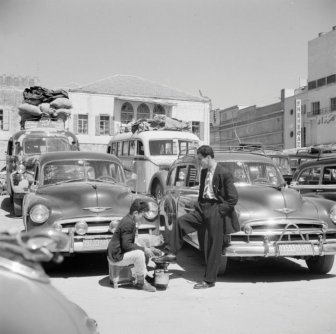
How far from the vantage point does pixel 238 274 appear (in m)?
6.51

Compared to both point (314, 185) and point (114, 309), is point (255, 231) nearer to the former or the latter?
point (114, 309)

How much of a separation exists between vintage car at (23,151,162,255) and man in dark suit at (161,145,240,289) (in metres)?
0.63

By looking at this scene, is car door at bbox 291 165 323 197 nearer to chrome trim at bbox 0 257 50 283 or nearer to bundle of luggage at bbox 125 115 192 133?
chrome trim at bbox 0 257 50 283

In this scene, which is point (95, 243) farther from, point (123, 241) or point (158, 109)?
point (158, 109)

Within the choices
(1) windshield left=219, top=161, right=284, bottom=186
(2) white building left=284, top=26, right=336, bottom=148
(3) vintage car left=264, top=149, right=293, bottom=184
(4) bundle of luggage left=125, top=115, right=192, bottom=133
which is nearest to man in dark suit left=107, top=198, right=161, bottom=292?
(1) windshield left=219, top=161, right=284, bottom=186

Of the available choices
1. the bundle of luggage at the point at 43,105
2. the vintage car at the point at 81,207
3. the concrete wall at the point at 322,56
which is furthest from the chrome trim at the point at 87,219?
the concrete wall at the point at 322,56

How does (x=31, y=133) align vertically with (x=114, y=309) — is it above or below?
above

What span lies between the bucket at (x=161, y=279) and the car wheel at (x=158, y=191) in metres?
6.07

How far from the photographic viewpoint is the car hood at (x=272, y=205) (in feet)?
19.4

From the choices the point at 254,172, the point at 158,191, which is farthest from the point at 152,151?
the point at 254,172

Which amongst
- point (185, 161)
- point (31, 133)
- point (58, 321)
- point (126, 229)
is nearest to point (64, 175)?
point (185, 161)

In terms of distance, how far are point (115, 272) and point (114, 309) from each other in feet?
2.73

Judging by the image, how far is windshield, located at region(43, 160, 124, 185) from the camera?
764cm

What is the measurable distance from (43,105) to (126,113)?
19.5 m
